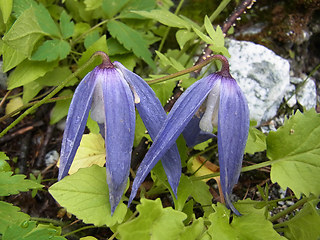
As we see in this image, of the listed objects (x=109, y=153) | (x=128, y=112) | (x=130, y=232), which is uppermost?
(x=128, y=112)

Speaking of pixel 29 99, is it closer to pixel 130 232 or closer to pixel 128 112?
pixel 128 112

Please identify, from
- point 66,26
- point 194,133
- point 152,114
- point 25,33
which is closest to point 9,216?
point 152,114

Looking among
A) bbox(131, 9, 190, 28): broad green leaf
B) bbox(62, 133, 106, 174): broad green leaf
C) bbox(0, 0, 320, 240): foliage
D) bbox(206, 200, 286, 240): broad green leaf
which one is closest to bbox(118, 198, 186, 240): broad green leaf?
bbox(0, 0, 320, 240): foliage

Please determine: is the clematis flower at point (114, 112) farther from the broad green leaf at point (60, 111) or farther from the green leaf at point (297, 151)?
the broad green leaf at point (60, 111)

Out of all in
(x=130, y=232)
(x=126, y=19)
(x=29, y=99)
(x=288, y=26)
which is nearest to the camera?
(x=130, y=232)

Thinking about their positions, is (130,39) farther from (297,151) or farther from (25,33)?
(297,151)

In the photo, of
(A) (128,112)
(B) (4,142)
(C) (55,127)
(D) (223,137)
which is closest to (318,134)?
(D) (223,137)
